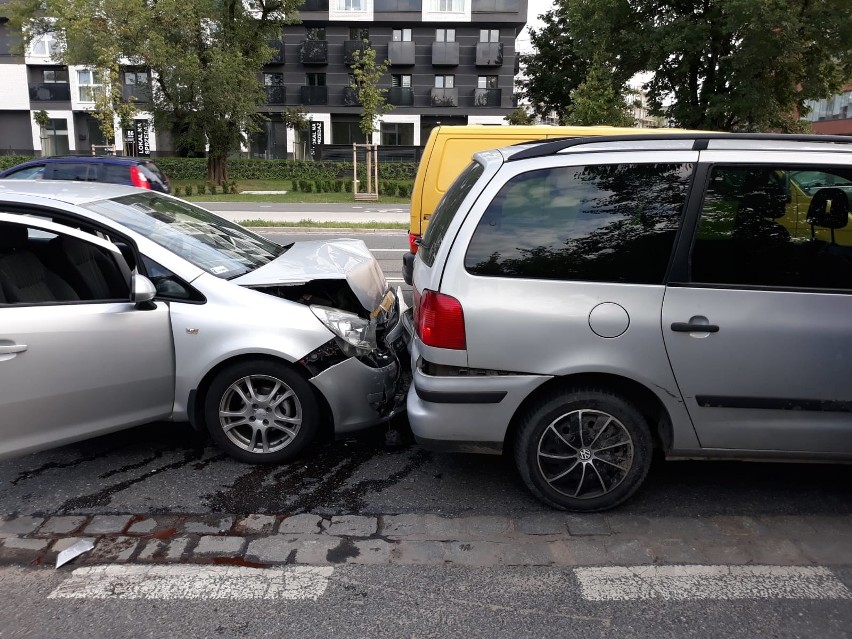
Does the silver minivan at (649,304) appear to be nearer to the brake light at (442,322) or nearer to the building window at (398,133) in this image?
the brake light at (442,322)

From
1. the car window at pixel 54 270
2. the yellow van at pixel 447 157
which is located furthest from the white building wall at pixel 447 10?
the car window at pixel 54 270

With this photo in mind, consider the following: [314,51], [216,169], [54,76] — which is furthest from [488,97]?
[54,76]

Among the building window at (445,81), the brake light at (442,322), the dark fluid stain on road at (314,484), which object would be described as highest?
the building window at (445,81)

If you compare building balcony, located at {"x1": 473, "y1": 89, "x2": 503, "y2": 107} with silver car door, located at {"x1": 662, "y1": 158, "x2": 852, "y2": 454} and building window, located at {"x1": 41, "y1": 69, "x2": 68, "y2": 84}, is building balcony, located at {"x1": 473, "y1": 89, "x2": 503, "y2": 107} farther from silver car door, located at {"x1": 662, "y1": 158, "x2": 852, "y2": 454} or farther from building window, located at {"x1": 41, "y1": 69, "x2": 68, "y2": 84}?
silver car door, located at {"x1": 662, "y1": 158, "x2": 852, "y2": 454}

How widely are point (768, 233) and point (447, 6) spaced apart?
42869 millimetres

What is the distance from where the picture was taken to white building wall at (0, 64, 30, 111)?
148ft

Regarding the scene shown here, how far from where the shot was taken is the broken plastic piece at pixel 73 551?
3232 mm

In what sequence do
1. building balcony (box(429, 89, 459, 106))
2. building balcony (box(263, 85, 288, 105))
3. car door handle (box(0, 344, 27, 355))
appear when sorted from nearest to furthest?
car door handle (box(0, 344, 27, 355))
building balcony (box(429, 89, 459, 106))
building balcony (box(263, 85, 288, 105))

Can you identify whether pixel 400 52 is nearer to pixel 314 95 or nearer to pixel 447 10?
pixel 447 10

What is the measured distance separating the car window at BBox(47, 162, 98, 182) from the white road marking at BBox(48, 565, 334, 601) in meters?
12.8

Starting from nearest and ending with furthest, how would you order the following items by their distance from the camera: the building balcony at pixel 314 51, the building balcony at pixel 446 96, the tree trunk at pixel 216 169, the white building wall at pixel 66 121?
the tree trunk at pixel 216 169, the building balcony at pixel 314 51, the building balcony at pixel 446 96, the white building wall at pixel 66 121

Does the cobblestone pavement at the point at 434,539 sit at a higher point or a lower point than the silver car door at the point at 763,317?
lower

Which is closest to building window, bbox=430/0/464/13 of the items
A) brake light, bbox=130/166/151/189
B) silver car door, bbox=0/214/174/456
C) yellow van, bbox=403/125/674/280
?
brake light, bbox=130/166/151/189

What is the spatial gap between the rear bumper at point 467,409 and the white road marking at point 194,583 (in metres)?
0.83
